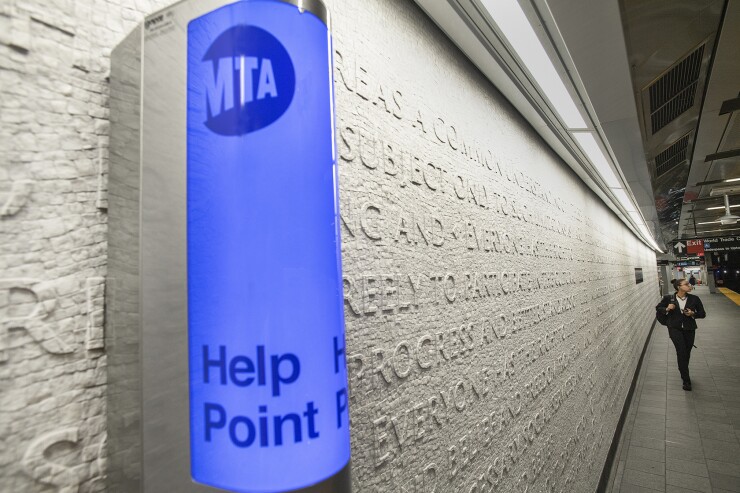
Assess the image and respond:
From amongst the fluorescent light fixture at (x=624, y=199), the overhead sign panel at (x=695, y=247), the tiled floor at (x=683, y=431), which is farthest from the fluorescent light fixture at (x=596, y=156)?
the overhead sign panel at (x=695, y=247)

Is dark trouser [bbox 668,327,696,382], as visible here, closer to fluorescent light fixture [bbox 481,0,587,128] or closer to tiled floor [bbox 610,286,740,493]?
tiled floor [bbox 610,286,740,493]

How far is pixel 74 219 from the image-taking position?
1.51ft

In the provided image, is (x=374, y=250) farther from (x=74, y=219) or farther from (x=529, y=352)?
(x=529, y=352)

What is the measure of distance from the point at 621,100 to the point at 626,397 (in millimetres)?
4408

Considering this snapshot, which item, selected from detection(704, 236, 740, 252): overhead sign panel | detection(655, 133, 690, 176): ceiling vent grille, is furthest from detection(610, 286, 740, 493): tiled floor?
detection(704, 236, 740, 252): overhead sign panel

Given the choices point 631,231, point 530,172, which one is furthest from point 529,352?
point 631,231

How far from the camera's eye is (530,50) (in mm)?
1407

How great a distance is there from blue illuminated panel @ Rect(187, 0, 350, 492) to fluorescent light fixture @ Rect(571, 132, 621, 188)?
2.49 meters

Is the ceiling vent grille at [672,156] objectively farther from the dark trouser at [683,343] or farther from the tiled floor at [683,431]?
the dark trouser at [683,343]

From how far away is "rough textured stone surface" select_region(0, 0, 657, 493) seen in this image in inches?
16.6

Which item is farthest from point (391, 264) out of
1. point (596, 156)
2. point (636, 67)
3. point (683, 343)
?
point (683, 343)

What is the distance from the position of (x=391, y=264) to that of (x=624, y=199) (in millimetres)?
5107

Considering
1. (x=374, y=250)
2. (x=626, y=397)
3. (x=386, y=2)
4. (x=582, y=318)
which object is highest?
(x=386, y=2)

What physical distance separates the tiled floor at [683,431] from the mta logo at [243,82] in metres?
4.09
